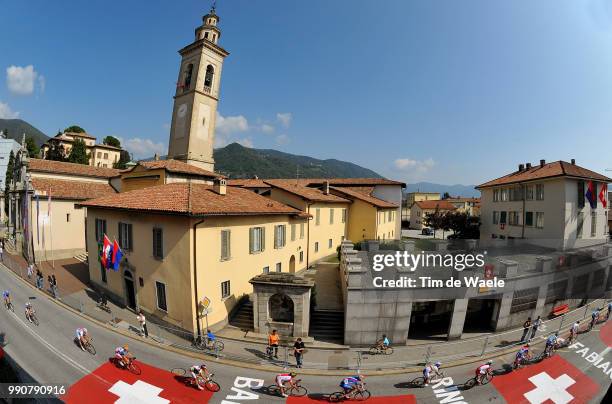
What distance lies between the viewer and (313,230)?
31.6 m

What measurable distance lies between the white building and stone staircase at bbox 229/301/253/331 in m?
27.0

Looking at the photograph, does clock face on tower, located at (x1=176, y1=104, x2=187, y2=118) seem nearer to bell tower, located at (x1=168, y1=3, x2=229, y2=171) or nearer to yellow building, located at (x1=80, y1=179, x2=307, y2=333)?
bell tower, located at (x1=168, y1=3, x2=229, y2=171)

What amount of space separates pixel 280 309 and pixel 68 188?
34897 mm

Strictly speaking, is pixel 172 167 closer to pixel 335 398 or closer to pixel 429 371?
pixel 335 398

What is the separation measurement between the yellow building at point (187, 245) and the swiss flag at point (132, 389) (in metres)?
3.56

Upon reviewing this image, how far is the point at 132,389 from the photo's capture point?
13383mm

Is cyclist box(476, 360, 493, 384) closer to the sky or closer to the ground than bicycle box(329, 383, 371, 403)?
closer to the sky

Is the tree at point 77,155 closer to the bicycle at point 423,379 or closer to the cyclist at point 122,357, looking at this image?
the cyclist at point 122,357

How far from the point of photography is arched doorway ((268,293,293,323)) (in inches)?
714

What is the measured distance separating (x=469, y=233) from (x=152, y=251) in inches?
1819

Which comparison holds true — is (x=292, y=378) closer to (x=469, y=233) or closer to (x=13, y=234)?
(x=469, y=233)

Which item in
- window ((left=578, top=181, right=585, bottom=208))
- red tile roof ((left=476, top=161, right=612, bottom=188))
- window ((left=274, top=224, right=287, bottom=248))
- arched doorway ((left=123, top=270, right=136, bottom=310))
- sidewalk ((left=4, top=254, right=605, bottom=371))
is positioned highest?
red tile roof ((left=476, top=161, right=612, bottom=188))

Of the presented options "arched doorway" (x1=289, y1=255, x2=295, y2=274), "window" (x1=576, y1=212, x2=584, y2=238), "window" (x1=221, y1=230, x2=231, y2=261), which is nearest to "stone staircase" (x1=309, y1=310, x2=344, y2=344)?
"window" (x1=221, y1=230, x2=231, y2=261)

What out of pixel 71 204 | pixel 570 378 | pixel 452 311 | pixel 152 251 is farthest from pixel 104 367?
pixel 71 204
